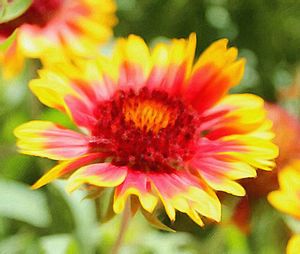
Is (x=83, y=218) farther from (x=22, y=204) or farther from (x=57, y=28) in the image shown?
(x=57, y=28)

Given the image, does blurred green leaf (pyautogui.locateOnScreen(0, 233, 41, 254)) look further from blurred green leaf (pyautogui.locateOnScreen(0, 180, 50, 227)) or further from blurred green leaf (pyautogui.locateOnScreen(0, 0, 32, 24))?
blurred green leaf (pyautogui.locateOnScreen(0, 0, 32, 24))

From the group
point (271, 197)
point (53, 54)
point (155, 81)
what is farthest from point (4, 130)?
point (271, 197)

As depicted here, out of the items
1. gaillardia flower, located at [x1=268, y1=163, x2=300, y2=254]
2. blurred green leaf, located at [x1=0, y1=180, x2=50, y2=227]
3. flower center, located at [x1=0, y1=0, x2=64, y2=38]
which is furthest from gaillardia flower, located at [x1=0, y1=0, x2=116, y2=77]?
gaillardia flower, located at [x1=268, y1=163, x2=300, y2=254]

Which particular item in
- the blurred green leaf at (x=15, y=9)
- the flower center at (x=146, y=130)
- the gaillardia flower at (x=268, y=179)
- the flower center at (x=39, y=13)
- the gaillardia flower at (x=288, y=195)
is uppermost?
the blurred green leaf at (x=15, y=9)

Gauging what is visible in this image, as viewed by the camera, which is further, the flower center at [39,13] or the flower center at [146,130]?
the flower center at [39,13]

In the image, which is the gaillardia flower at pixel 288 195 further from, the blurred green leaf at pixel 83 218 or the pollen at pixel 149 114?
the blurred green leaf at pixel 83 218

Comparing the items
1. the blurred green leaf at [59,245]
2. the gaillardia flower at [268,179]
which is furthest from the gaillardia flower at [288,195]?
the blurred green leaf at [59,245]

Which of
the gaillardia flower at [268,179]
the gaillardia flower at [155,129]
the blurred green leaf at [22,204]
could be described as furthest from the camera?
the blurred green leaf at [22,204]
